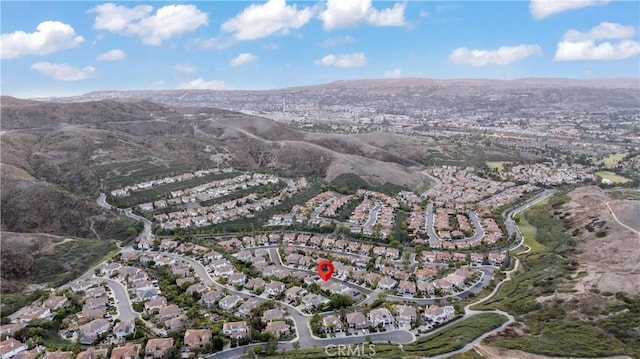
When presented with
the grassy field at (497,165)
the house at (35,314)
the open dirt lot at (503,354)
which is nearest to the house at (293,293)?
the open dirt lot at (503,354)

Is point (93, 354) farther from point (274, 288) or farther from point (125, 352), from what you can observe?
point (274, 288)

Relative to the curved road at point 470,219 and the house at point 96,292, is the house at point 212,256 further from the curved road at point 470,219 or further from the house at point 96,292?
the curved road at point 470,219

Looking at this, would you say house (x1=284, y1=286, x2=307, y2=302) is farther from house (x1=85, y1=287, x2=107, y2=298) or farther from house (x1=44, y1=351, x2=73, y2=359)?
house (x1=44, y1=351, x2=73, y2=359)

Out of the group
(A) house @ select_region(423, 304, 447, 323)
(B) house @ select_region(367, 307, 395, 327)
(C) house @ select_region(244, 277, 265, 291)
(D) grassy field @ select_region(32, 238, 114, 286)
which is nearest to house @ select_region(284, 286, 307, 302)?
(C) house @ select_region(244, 277, 265, 291)

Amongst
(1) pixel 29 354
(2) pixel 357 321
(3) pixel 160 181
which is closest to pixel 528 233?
(2) pixel 357 321

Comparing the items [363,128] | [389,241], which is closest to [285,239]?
[389,241]

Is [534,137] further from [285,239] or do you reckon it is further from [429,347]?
[429,347]
